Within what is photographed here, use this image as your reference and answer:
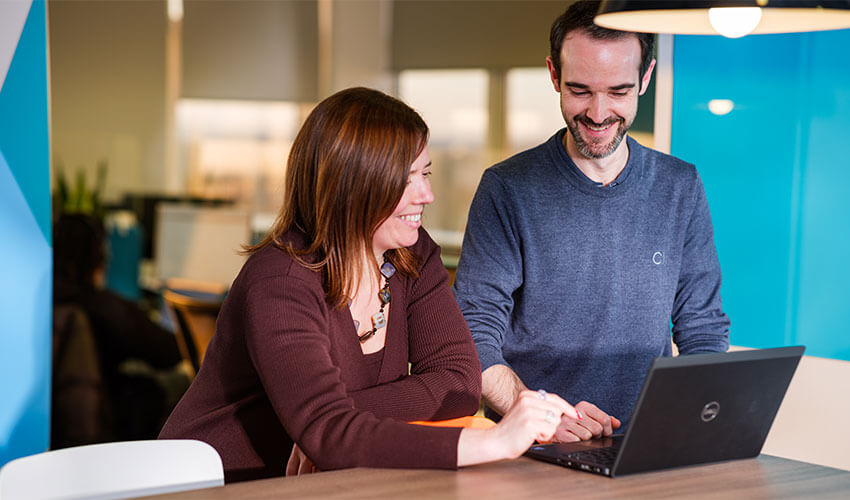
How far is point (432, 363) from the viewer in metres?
2.17

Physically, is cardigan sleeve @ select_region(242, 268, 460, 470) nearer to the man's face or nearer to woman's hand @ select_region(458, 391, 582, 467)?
woman's hand @ select_region(458, 391, 582, 467)

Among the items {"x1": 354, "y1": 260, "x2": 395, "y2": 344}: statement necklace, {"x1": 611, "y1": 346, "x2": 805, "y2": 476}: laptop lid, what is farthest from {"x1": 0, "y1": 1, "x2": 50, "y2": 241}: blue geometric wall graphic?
{"x1": 611, "y1": 346, "x2": 805, "y2": 476}: laptop lid

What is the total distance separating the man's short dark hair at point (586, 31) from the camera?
7.73 ft

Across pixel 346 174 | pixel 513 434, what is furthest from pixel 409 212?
pixel 513 434

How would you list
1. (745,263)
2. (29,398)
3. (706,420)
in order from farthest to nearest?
(745,263) < (29,398) < (706,420)

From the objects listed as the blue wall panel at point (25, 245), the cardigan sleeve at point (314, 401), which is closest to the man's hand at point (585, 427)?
the cardigan sleeve at point (314, 401)

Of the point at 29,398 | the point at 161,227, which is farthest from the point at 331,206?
the point at 161,227

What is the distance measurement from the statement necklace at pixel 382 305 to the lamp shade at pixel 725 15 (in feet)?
2.32

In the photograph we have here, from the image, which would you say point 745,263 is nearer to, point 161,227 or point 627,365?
point 627,365

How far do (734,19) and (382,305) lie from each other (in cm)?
94

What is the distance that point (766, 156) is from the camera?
9.86ft

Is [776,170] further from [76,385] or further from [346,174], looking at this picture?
[76,385]

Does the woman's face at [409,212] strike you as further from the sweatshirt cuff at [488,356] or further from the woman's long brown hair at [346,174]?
the sweatshirt cuff at [488,356]

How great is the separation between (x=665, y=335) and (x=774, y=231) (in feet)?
2.29
